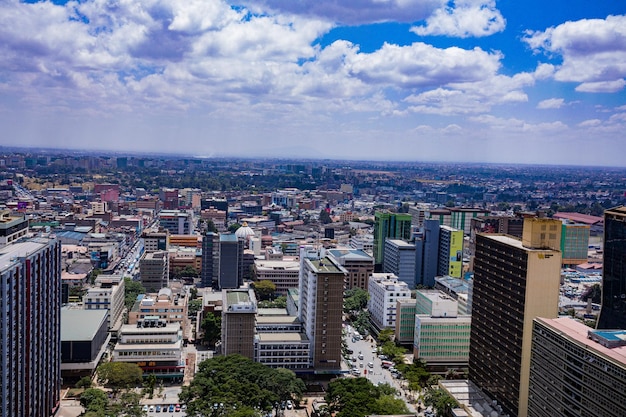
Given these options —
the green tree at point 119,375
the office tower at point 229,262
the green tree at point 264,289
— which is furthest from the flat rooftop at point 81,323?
the green tree at point 264,289

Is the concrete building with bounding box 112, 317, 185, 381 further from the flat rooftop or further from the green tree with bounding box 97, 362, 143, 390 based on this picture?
the green tree with bounding box 97, 362, 143, 390

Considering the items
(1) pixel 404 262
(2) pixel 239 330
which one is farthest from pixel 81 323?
(1) pixel 404 262

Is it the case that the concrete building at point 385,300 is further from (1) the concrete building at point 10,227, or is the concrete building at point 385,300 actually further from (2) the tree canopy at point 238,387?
(1) the concrete building at point 10,227

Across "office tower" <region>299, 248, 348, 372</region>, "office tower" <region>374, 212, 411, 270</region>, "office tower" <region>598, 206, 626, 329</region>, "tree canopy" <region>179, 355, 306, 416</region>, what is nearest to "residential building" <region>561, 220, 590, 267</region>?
"office tower" <region>374, 212, 411, 270</region>

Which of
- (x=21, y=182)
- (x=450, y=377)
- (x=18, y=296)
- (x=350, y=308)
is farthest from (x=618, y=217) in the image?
(x=21, y=182)

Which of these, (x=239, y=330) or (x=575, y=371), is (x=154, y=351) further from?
(x=575, y=371)

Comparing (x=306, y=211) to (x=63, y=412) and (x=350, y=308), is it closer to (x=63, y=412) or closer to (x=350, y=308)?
(x=350, y=308)
